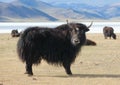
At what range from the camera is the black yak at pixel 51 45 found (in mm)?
14523

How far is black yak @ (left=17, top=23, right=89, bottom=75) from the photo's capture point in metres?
14.5

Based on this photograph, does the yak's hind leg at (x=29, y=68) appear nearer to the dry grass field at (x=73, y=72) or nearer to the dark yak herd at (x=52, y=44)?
the dark yak herd at (x=52, y=44)

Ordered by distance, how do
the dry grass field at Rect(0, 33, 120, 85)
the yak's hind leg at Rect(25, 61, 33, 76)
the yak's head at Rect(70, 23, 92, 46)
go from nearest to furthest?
the dry grass field at Rect(0, 33, 120, 85) → the yak's head at Rect(70, 23, 92, 46) → the yak's hind leg at Rect(25, 61, 33, 76)

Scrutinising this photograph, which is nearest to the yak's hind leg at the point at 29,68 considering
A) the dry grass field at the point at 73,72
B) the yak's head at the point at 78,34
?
the dry grass field at the point at 73,72

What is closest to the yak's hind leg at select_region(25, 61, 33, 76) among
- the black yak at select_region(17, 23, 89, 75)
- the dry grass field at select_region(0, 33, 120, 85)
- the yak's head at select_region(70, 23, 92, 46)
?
the black yak at select_region(17, 23, 89, 75)

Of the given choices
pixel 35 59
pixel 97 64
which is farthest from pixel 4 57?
pixel 35 59

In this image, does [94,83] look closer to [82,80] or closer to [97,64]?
[82,80]

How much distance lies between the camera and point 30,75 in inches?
575

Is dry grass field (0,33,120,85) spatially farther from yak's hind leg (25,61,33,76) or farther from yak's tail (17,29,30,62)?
yak's tail (17,29,30,62)

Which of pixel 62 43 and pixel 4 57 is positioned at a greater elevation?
pixel 62 43

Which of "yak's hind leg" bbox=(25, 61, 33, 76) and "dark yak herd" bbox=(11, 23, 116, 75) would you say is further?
"yak's hind leg" bbox=(25, 61, 33, 76)

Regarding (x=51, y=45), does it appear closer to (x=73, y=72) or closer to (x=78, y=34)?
(x=78, y=34)

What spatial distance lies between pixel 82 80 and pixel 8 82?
2153 millimetres

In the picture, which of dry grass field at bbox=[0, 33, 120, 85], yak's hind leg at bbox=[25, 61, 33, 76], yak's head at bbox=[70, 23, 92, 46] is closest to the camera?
dry grass field at bbox=[0, 33, 120, 85]
